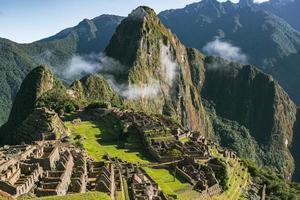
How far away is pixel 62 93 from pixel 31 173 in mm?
114262

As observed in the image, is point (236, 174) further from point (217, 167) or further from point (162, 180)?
point (162, 180)

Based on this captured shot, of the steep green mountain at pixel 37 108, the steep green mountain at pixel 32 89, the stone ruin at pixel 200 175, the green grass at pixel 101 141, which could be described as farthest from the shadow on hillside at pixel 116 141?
the steep green mountain at pixel 32 89

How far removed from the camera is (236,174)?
357 feet

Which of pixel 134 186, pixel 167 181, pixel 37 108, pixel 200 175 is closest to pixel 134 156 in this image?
pixel 200 175

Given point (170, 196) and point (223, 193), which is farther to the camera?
point (223, 193)

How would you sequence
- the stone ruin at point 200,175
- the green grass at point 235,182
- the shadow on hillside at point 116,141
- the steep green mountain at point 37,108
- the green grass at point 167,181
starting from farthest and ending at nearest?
the steep green mountain at point 37,108 < the shadow on hillside at point 116,141 < the green grass at point 235,182 < the stone ruin at point 200,175 < the green grass at point 167,181

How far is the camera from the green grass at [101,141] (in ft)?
305

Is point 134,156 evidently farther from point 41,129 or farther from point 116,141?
point 41,129

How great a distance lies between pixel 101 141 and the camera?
105250mm

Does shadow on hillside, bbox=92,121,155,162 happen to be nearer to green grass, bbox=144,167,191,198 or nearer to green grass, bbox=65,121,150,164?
green grass, bbox=65,121,150,164

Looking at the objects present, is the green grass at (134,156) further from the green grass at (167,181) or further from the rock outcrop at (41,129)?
the rock outcrop at (41,129)

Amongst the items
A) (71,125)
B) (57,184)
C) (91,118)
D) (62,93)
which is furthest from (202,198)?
(62,93)

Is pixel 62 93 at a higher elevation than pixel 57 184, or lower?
higher

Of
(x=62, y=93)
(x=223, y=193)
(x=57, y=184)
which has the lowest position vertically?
(x=223, y=193)
